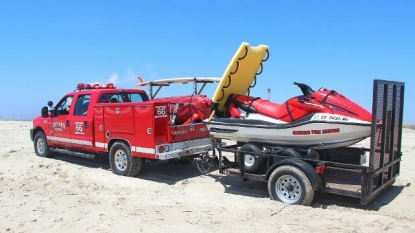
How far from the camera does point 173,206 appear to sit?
6.64m

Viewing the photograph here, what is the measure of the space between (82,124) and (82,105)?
548 millimetres

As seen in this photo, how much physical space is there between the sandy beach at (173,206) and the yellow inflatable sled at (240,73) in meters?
1.81

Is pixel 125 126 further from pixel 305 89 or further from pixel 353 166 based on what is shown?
pixel 353 166

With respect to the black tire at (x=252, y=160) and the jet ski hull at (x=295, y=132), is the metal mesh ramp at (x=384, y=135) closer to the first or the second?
the jet ski hull at (x=295, y=132)

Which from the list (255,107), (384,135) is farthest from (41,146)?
(384,135)

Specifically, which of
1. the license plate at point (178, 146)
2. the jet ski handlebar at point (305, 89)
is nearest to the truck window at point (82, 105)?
the license plate at point (178, 146)

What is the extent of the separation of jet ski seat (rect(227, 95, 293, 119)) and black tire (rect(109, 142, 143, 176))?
2.61 meters

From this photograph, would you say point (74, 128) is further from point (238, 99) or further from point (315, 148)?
point (315, 148)

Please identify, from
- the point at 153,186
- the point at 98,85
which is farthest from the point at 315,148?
the point at 98,85

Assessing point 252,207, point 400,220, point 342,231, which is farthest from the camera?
point 252,207

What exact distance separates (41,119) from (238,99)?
22.7 ft

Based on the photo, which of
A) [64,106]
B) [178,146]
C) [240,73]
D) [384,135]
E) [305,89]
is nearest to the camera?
[384,135]

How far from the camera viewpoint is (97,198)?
721 centimetres

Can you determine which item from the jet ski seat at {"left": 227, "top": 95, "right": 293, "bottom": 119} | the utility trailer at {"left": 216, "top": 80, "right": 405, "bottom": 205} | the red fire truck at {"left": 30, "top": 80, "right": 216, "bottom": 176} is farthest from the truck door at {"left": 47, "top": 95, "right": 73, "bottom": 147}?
the utility trailer at {"left": 216, "top": 80, "right": 405, "bottom": 205}
